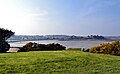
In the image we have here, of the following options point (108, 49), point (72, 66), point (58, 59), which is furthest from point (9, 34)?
point (72, 66)

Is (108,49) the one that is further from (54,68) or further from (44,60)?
(54,68)

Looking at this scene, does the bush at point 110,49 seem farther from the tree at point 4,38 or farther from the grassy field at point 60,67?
the tree at point 4,38

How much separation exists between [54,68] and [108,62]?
4.08 m

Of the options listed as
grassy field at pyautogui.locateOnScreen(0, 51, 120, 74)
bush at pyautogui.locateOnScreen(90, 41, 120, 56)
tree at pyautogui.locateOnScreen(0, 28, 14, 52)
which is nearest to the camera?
grassy field at pyautogui.locateOnScreen(0, 51, 120, 74)

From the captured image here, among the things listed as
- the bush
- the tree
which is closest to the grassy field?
the bush

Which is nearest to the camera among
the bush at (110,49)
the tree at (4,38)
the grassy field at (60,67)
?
the grassy field at (60,67)

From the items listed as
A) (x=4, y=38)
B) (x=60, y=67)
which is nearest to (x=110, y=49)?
(x=60, y=67)

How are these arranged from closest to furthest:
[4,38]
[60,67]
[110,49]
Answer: [60,67], [110,49], [4,38]

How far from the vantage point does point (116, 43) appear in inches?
1028

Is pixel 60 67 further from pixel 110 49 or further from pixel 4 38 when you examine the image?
pixel 4 38

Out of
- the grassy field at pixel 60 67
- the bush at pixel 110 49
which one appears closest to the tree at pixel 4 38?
the bush at pixel 110 49

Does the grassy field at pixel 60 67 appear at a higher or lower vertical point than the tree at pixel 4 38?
lower

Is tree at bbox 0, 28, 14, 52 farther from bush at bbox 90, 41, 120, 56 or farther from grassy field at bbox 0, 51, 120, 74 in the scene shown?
grassy field at bbox 0, 51, 120, 74

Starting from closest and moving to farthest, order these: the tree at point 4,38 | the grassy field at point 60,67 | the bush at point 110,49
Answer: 1. the grassy field at point 60,67
2. the bush at point 110,49
3. the tree at point 4,38
